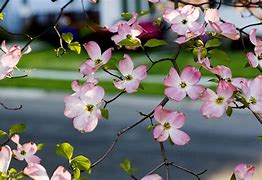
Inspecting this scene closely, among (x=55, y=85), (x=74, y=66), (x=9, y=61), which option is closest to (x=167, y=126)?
(x=9, y=61)

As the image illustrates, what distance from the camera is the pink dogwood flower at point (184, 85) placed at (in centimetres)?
109

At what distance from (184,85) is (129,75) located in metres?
0.11

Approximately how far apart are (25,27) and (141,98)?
766 cm

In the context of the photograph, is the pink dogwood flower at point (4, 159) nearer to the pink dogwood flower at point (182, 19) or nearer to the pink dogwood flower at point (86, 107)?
the pink dogwood flower at point (86, 107)

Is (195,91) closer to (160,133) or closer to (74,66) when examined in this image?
(160,133)

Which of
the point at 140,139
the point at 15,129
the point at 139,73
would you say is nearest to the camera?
the point at 139,73

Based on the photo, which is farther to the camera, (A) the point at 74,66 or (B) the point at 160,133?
(A) the point at 74,66

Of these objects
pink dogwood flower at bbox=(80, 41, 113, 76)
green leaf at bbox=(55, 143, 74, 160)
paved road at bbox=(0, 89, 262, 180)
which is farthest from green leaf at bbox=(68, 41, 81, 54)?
paved road at bbox=(0, 89, 262, 180)

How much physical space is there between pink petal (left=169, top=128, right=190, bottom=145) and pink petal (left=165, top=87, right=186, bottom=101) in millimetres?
60

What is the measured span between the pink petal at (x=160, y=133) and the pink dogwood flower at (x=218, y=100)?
3.1 inches

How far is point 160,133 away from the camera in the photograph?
1.11 m

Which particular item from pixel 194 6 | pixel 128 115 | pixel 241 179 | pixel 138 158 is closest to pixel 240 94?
pixel 241 179

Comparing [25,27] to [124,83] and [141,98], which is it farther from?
[124,83]

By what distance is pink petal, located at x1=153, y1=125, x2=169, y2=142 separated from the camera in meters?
1.11
